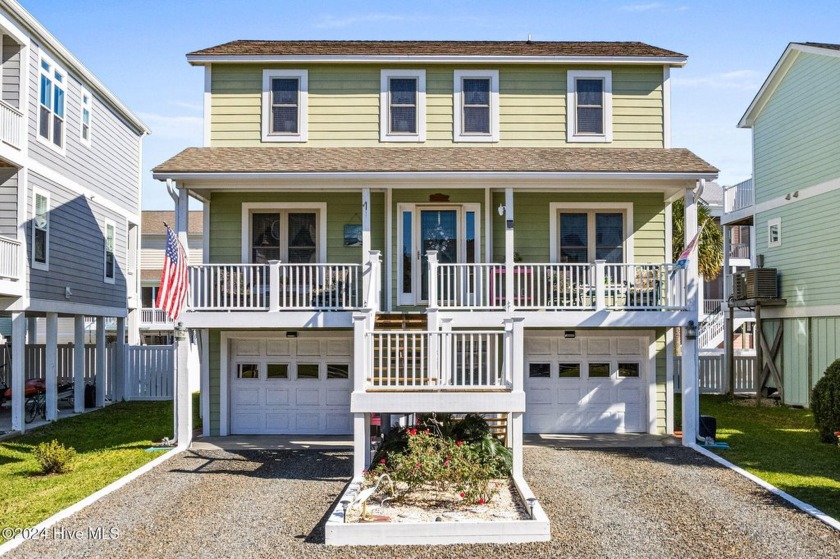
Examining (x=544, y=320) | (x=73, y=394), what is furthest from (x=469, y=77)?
(x=73, y=394)

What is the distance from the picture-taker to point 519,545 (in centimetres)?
882

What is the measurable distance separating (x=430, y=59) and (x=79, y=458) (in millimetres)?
10294

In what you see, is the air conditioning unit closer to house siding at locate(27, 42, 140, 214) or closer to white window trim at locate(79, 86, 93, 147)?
house siding at locate(27, 42, 140, 214)

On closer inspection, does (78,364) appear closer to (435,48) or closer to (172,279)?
(172,279)

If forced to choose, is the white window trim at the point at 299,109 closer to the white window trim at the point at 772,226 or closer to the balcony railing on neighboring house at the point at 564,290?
the balcony railing on neighboring house at the point at 564,290

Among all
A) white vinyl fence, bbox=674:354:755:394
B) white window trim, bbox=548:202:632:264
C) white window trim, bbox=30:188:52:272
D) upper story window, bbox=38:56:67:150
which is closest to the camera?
white window trim, bbox=548:202:632:264

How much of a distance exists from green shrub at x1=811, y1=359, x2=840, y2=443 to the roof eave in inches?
277

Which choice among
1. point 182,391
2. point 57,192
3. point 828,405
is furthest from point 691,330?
point 57,192

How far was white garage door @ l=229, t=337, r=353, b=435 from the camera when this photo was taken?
16969mm

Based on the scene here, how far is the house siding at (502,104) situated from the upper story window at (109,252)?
804cm

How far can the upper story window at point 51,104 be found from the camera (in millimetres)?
18156

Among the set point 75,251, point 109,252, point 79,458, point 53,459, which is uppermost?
point 109,252

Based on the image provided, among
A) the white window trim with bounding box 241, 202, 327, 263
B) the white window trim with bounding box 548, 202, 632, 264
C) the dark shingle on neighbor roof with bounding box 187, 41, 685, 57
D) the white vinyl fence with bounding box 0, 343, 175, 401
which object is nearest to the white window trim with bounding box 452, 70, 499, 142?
the dark shingle on neighbor roof with bounding box 187, 41, 685, 57

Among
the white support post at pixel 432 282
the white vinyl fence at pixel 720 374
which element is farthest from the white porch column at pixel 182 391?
the white vinyl fence at pixel 720 374
